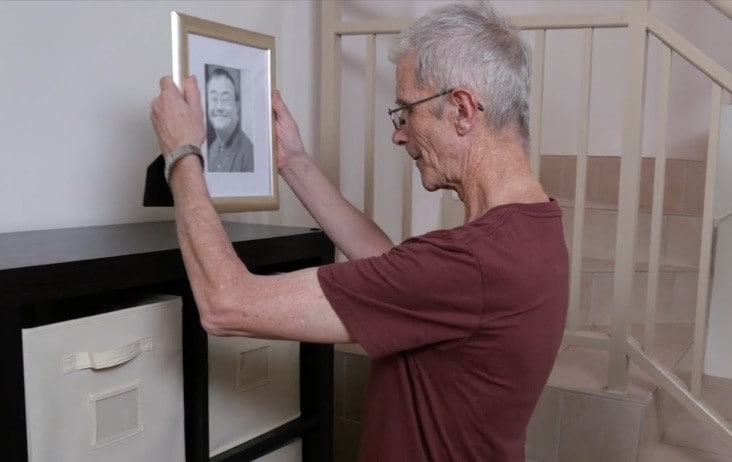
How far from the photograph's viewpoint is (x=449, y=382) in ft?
3.51

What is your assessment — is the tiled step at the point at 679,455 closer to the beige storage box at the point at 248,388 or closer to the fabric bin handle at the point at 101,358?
the beige storage box at the point at 248,388

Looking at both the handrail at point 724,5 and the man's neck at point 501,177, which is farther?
the handrail at point 724,5

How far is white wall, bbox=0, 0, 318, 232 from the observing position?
1346 mm

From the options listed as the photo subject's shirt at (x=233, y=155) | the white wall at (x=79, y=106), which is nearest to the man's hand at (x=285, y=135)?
the photo subject's shirt at (x=233, y=155)

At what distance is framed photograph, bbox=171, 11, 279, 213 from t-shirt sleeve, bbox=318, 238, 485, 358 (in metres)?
0.36

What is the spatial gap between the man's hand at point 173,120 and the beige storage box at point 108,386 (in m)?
0.26

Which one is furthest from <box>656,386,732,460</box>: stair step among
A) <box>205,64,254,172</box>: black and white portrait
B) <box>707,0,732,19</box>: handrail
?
<box>205,64,254,172</box>: black and white portrait

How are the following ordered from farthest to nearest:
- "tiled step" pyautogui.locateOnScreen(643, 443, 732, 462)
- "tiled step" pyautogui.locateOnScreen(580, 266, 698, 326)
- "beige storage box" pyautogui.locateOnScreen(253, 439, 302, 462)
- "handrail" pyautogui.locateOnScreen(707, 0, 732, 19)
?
"tiled step" pyautogui.locateOnScreen(580, 266, 698, 326)
"tiled step" pyautogui.locateOnScreen(643, 443, 732, 462)
"handrail" pyautogui.locateOnScreen(707, 0, 732, 19)
"beige storage box" pyautogui.locateOnScreen(253, 439, 302, 462)

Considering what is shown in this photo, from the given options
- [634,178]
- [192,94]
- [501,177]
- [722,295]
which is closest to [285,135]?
[192,94]

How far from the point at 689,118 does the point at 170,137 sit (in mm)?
2869

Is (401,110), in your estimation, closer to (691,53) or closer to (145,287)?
(145,287)

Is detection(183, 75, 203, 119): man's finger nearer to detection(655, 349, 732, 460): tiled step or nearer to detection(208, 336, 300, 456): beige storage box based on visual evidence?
detection(208, 336, 300, 456): beige storage box

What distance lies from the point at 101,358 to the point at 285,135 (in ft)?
1.92

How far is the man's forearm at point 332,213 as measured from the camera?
4.81 ft
